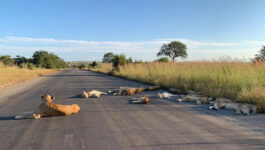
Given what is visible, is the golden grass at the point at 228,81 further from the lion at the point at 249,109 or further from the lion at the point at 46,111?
the lion at the point at 46,111

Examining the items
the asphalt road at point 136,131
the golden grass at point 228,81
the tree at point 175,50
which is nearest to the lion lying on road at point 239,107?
the asphalt road at point 136,131

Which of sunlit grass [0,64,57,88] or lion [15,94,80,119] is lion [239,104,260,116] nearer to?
lion [15,94,80,119]

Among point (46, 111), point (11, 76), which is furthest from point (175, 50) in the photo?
point (46, 111)

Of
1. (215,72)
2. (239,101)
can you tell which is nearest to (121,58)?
(215,72)

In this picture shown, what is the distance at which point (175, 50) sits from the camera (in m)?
48.2

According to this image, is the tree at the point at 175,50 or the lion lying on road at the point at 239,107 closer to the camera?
the lion lying on road at the point at 239,107

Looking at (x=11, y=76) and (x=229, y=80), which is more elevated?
(x=229, y=80)

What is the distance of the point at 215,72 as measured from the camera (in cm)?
1093

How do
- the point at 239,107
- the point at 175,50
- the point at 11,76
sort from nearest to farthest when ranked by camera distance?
the point at 239,107, the point at 11,76, the point at 175,50

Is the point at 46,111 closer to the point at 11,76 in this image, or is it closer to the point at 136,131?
the point at 136,131

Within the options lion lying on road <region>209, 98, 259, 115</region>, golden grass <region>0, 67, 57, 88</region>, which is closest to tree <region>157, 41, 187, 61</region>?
golden grass <region>0, 67, 57, 88</region>

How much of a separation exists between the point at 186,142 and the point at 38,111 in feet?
13.1

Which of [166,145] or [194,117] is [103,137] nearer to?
[166,145]

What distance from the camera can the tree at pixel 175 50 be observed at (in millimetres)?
47969
